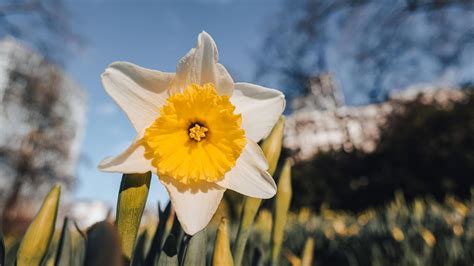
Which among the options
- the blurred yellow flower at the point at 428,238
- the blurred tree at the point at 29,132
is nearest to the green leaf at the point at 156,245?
the blurred yellow flower at the point at 428,238

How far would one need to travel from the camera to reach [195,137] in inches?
20.1

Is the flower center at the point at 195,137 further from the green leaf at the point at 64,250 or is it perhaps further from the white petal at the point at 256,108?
the green leaf at the point at 64,250

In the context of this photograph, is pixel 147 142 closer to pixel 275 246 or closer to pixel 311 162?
pixel 275 246

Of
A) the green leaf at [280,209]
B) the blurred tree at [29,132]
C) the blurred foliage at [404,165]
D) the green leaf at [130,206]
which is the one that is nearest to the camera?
the green leaf at [130,206]

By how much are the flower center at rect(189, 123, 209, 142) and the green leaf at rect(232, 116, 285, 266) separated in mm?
112

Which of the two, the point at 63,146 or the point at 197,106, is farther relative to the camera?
the point at 63,146

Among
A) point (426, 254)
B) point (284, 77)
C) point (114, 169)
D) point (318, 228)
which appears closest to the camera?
point (114, 169)

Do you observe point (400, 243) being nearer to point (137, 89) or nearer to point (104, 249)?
point (137, 89)

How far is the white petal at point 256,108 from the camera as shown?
1.70 feet

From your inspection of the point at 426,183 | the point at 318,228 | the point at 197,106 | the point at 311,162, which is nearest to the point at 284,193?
the point at 197,106

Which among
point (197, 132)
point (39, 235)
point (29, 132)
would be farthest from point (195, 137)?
point (29, 132)

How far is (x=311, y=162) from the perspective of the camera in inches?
321

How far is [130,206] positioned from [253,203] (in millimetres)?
235

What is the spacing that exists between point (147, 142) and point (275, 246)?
35 centimetres
